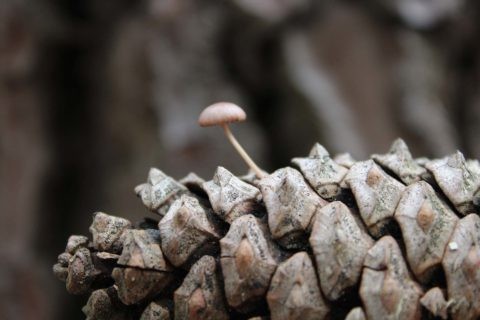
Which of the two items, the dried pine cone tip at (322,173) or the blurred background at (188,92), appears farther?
the blurred background at (188,92)

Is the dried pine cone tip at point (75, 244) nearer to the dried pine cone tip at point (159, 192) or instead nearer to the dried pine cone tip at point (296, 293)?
the dried pine cone tip at point (159, 192)

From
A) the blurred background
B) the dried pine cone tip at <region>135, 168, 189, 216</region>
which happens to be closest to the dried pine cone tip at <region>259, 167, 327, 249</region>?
the dried pine cone tip at <region>135, 168, 189, 216</region>

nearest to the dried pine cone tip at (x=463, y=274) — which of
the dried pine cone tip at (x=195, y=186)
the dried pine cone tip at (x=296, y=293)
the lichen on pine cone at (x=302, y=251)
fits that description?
the lichen on pine cone at (x=302, y=251)

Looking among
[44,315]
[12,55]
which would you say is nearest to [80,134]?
[12,55]

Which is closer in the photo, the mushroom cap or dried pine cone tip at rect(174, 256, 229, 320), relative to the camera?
dried pine cone tip at rect(174, 256, 229, 320)

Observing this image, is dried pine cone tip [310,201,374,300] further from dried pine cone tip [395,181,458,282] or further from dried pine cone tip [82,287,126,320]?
dried pine cone tip [82,287,126,320]

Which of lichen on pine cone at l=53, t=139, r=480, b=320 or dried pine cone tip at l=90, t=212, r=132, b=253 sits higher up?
dried pine cone tip at l=90, t=212, r=132, b=253

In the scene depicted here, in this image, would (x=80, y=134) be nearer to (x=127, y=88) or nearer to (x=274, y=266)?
(x=127, y=88)

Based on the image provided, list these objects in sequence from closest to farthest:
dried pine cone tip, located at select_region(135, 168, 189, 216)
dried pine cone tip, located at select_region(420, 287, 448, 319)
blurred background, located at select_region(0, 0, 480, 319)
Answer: dried pine cone tip, located at select_region(420, 287, 448, 319)
dried pine cone tip, located at select_region(135, 168, 189, 216)
blurred background, located at select_region(0, 0, 480, 319)
